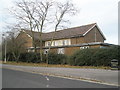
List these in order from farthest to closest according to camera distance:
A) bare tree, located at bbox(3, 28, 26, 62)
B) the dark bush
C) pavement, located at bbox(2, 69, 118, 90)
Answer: bare tree, located at bbox(3, 28, 26, 62)
the dark bush
pavement, located at bbox(2, 69, 118, 90)

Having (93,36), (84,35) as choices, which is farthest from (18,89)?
(93,36)

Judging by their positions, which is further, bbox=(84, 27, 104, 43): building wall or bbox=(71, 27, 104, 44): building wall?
bbox=(84, 27, 104, 43): building wall

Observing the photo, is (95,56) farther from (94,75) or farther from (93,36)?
(93,36)

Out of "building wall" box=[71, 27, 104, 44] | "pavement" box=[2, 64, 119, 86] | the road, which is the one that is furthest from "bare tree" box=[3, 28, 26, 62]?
the road

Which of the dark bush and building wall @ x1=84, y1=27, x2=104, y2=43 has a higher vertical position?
building wall @ x1=84, y1=27, x2=104, y2=43

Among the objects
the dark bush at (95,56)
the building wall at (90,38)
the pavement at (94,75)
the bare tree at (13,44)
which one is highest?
the building wall at (90,38)

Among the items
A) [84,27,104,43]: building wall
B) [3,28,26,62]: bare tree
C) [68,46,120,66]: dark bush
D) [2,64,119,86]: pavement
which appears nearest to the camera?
[2,64,119,86]: pavement

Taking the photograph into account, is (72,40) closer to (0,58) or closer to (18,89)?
(0,58)

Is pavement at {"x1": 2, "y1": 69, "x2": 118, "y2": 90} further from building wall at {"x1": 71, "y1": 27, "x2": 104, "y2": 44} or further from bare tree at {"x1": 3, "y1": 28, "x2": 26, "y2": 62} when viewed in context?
building wall at {"x1": 71, "y1": 27, "x2": 104, "y2": 44}

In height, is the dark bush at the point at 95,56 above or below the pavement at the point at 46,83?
above

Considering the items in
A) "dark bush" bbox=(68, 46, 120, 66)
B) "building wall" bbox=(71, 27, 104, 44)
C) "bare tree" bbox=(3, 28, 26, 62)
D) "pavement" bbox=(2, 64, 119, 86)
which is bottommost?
"pavement" bbox=(2, 64, 119, 86)

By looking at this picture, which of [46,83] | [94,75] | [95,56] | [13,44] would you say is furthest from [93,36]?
[46,83]

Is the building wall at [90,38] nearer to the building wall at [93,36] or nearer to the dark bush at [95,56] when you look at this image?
the building wall at [93,36]

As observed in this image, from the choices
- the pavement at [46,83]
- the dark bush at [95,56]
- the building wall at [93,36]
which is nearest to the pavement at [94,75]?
the pavement at [46,83]
